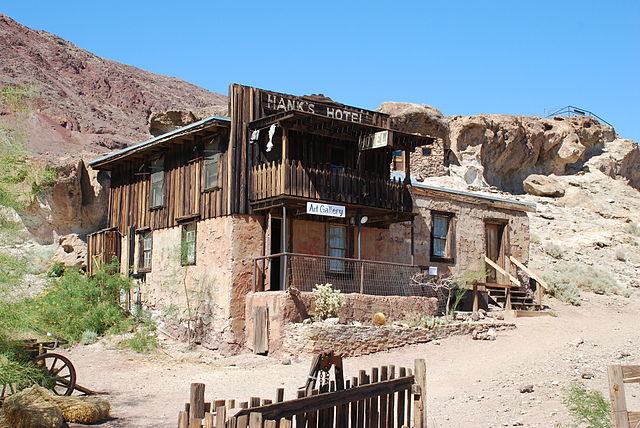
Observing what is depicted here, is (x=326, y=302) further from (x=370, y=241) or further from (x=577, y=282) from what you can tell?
(x=577, y=282)

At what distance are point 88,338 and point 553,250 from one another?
22.2 meters

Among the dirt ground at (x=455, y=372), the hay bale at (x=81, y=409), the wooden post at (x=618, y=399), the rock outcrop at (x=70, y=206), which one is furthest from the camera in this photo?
the rock outcrop at (x=70, y=206)

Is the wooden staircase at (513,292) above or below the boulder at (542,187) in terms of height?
below

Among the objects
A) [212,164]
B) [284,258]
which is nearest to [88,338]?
[212,164]

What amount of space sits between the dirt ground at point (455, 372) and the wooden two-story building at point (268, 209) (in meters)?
1.92

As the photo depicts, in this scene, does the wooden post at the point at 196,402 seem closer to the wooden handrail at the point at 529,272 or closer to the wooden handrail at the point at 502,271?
the wooden handrail at the point at 502,271

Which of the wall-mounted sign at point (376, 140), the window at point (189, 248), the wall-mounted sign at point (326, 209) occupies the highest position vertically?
the wall-mounted sign at point (376, 140)

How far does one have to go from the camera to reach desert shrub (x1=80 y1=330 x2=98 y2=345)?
67.2 feet

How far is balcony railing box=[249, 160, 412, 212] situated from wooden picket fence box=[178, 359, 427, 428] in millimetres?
10453

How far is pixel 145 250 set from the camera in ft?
78.0

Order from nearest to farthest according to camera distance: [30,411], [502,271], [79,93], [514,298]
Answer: [30,411] → [514,298] → [502,271] → [79,93]

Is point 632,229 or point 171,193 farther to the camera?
point 632,229

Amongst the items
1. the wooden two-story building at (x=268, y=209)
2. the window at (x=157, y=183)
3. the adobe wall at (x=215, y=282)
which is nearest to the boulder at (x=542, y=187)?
the wooden two-story building at (x=268, y=209)

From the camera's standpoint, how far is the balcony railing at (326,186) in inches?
756
